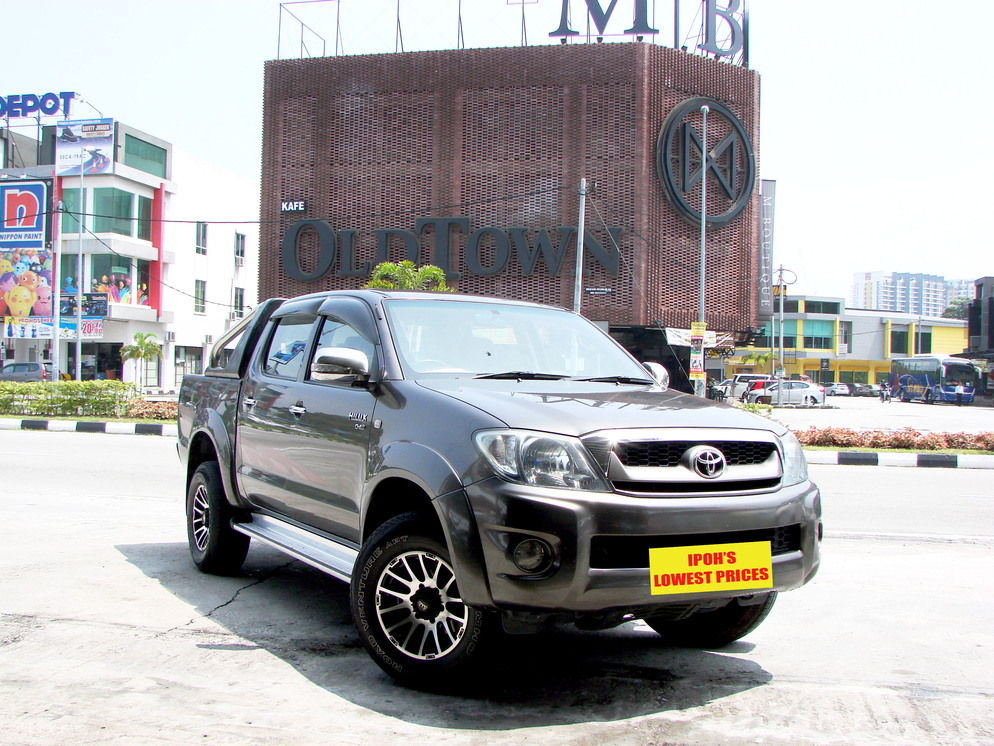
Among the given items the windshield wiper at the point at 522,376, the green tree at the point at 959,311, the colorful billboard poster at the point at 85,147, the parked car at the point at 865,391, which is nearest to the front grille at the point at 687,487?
the windshield wiper at the point at 522,376

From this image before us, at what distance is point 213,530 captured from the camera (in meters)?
5.47

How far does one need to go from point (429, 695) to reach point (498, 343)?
5.68ft

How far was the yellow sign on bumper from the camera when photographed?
10.6 ft

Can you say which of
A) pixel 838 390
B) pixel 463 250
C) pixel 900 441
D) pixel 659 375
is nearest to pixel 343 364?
pixel 659 375

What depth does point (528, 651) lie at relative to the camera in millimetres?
4176

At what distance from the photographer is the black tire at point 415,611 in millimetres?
3391

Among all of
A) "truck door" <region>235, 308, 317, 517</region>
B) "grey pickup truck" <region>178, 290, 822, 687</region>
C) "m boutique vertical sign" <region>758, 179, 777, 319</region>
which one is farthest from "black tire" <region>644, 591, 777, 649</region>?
"m boutique vertical sign" <region>758, 179, 777, 319</region>

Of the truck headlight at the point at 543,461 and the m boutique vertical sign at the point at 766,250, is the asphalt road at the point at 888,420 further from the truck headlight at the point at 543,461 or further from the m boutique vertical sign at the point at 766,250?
the truck headlight at the point at 543,461

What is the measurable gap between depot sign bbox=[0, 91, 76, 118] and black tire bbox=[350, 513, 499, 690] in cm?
5392

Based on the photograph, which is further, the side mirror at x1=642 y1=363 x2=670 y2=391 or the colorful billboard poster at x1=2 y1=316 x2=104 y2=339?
the colorful billboard poster at x1=2 y1=316 x2=104 y2=339

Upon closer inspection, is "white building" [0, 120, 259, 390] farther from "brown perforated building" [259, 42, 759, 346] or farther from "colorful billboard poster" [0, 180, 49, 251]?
"brown perforated building" [259, 42, 759, 346]

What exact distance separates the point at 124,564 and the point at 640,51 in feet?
108

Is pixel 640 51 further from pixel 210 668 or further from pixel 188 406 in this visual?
pixel 210 668

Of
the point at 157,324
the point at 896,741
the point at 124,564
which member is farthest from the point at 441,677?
the point at 157,324
